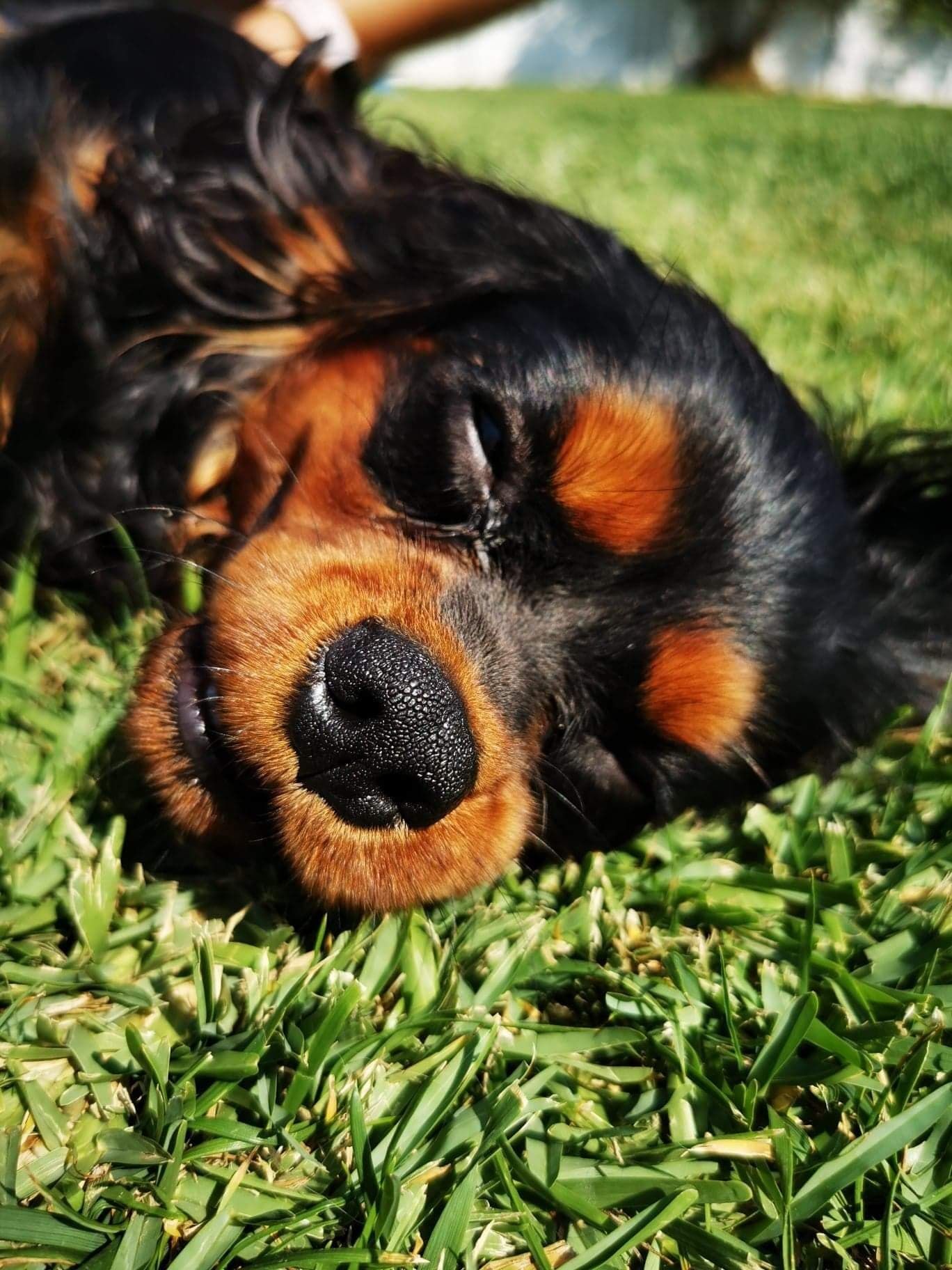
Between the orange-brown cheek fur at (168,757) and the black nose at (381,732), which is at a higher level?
the black nose at (381,732)

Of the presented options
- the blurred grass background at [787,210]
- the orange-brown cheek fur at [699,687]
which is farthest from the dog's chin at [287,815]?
the blurred grass background at [787,210]

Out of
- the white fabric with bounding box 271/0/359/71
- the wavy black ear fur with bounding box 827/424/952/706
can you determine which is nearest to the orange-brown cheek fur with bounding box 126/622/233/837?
the wavy black ear fur with bounding box 827/424/952/706

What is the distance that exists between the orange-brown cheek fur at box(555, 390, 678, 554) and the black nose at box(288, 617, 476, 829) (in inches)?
17.8

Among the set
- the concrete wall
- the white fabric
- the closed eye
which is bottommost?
the concrete wall

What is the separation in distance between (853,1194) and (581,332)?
1.50 meters

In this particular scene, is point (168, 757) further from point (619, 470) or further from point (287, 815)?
point (619, 470)

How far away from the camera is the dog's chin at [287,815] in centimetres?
158

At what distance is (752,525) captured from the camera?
1.93 m

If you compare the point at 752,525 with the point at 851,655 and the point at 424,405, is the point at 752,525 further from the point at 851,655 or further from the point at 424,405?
the point at 424,405

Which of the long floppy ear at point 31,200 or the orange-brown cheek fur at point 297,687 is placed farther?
the long floppy ear at point 31,200

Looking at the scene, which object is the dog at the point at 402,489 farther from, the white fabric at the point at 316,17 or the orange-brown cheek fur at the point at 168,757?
the white fabric at the point at 316,17

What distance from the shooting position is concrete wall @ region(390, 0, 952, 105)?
26.1 m

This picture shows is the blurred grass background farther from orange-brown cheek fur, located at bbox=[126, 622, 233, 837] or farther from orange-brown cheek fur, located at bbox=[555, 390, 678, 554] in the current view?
orange-brown cheek fur, located at bbox=[126, 622, 233, 837]

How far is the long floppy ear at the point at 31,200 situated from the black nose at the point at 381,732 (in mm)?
1348
